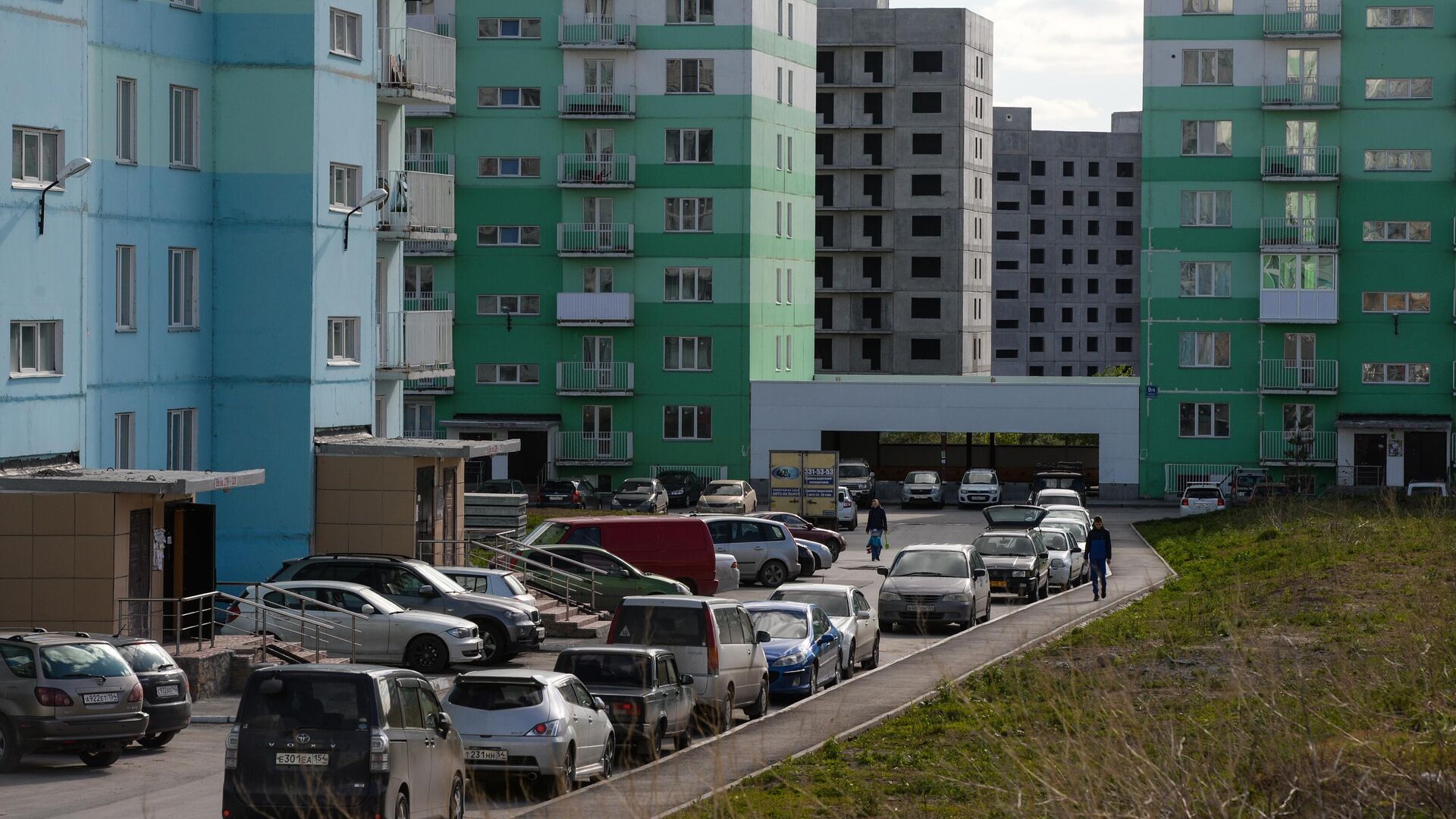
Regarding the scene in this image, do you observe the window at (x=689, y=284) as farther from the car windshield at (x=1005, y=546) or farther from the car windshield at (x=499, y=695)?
the car windshield at (x=499, y=695)

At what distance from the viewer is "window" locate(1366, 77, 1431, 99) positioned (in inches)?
2793

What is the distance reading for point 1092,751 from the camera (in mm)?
13492

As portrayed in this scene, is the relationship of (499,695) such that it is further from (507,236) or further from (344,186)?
(507,236)

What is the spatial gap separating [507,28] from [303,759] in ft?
200

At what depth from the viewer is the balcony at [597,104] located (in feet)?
240

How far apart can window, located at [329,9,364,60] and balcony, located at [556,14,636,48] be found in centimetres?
3470

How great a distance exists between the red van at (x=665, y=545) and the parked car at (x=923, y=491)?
32939 millimetres

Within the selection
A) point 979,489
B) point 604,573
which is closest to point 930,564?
point 604,573

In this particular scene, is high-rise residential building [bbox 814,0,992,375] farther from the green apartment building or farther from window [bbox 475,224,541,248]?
window [bbox 475,224,541,248]

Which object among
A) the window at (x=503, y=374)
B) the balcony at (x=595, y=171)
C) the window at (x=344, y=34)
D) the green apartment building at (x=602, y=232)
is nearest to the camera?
the window at (x=344, y=34)

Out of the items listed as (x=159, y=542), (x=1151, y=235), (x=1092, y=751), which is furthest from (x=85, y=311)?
(x=1151, y=235)

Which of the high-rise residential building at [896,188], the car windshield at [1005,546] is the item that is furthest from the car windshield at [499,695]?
the high-rise residential building at [896,188]

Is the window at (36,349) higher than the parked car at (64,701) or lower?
higher

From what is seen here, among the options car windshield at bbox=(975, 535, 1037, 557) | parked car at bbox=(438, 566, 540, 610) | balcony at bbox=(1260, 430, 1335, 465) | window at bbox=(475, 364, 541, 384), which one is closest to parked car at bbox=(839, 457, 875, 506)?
window at bbox=(475, 364, 541, 384)
